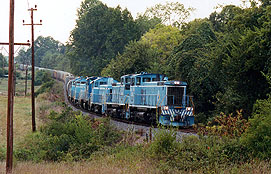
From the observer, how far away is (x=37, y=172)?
41.2 ft

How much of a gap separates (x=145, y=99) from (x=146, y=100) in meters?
0.19

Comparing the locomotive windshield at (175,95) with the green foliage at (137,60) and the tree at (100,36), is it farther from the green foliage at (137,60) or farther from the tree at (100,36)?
the tree at (100,36)

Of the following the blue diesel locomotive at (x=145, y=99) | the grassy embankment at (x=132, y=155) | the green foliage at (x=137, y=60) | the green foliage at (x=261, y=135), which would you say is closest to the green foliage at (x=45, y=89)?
the green foliage at (x=137, y=60)

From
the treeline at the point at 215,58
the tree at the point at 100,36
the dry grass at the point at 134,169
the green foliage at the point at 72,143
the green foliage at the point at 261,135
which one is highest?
the tree at the point at 100,36

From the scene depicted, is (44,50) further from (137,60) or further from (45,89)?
(137,60)

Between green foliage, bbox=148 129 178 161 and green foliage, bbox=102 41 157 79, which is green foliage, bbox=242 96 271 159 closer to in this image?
green foliage, bbox=148 129 178 161

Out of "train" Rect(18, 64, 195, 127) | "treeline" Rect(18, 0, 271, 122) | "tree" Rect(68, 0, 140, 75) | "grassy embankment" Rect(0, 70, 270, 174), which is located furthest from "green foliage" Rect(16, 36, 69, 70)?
"grassy embankment" Rect(0, 70, 270, 174)

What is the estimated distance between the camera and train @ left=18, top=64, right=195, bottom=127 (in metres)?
23.3

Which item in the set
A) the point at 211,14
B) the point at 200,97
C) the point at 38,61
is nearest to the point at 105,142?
the point at 200,97

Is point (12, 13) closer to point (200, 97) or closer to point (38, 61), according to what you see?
point (200, 97)

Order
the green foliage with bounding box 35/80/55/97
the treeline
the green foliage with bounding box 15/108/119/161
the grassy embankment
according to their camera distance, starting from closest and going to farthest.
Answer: the grassy embankment, the green foliage with bounding box 15/108/119/161, the treeline, the green foliage with bounding box 35/80/55/97

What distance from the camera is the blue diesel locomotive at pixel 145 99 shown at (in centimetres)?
2331

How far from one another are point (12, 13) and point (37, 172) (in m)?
6.67

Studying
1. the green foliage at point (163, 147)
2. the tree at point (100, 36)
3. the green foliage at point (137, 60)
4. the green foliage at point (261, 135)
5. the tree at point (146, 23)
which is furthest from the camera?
the tree at point (146, 23)
